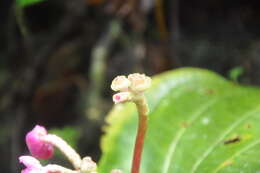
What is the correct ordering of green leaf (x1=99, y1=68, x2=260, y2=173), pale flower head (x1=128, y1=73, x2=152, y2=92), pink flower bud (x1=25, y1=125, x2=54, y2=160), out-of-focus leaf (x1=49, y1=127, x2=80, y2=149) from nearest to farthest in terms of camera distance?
1. pale flower head (x1=128, y1=73, x2=152, y2=92)
2. pink flower bud (x1=25, y1=125, x2=54, y2=160)
3. green leaf (x1=99, y1=68, x2=260, y2=173)
4. out-of-focus leaf (x1=49, y1=127, x2=80, y2=149)

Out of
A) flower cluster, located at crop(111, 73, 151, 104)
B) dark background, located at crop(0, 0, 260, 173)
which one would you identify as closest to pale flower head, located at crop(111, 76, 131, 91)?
flower cluster, located at crop(111, 73, 151, 104)

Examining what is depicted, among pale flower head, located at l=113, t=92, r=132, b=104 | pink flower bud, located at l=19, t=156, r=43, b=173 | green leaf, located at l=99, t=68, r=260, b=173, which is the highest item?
green leaf, located at l=99, t=68, r=260, b=173

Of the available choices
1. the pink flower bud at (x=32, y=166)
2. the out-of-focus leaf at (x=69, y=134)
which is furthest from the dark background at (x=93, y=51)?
the pink flower bud at (x=32, y=166)

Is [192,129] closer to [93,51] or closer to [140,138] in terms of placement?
[140,138]

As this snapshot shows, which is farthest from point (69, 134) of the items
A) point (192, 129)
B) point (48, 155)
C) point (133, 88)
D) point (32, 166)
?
point (133, 88)

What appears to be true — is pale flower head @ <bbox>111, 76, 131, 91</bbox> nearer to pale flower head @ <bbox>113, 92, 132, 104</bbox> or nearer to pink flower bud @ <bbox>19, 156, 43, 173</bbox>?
pale flower head @ <bbox>113, 92, 132, 104</bbox>

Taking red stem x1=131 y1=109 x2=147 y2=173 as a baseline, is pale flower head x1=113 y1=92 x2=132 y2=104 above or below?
above
